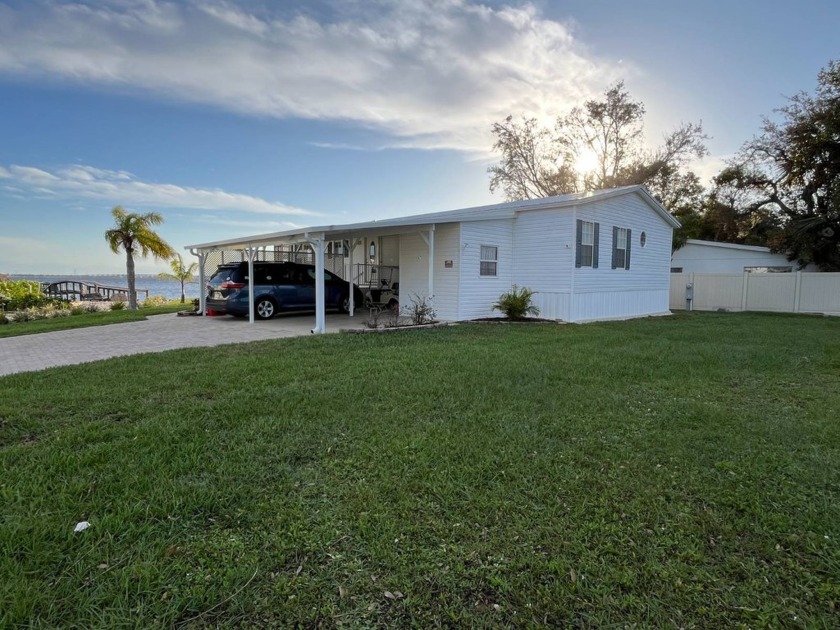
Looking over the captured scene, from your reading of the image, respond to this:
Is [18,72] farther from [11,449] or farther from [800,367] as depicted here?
[800,367]

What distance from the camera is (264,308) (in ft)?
40.7

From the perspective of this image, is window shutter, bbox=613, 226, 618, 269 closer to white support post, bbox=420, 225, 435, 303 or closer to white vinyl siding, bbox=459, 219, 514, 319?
white vinyl siding, bbox=459, 219, 514, 319

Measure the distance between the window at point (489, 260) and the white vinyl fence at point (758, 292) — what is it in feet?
35.2

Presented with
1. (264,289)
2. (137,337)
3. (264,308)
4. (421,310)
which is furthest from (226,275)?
(421,310)

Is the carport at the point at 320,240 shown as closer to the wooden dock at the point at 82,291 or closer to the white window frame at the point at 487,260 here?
the white window frame at the point at 487,260

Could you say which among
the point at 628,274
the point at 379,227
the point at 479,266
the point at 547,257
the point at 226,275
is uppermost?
the point at 379,227

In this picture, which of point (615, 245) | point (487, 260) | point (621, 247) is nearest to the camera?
point (487, 260)

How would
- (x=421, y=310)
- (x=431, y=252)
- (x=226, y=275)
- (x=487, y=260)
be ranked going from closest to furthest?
(x=421, y=310) < (x=431, y=252) < (x=226, y=275) < (x=487, y=260)

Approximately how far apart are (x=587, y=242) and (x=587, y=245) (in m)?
0.09

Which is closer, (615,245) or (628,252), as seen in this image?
(615,245)

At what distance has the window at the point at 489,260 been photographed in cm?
1227

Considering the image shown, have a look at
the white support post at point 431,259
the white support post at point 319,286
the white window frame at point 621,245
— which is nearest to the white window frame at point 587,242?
the white window frame at point 621,245

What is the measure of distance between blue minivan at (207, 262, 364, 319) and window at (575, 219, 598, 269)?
7.69m

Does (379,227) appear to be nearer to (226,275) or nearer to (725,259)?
(226,275)
